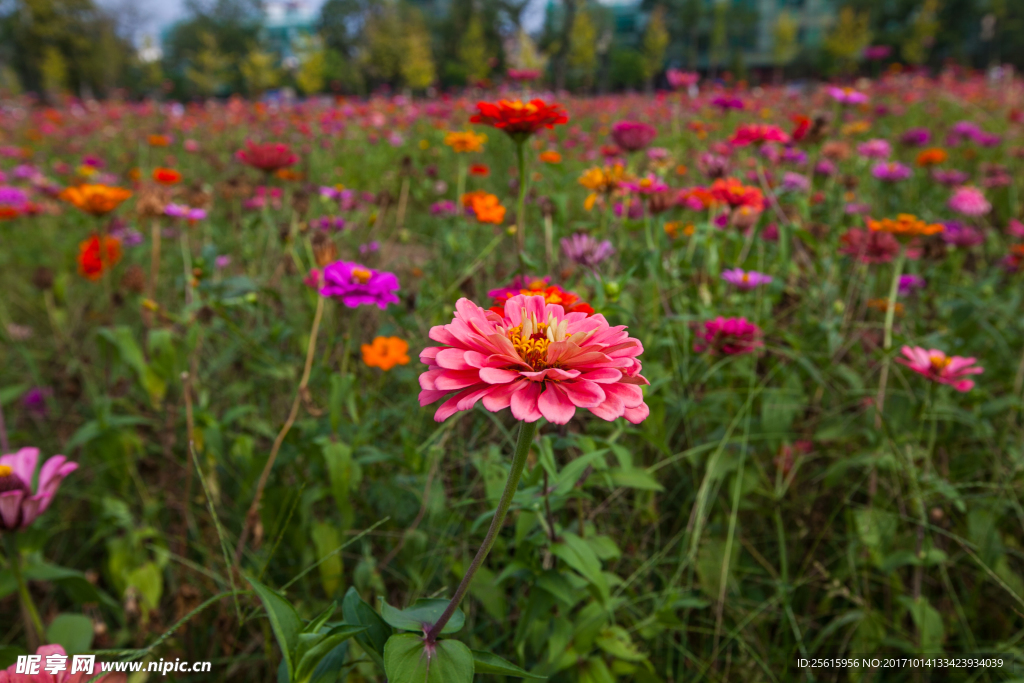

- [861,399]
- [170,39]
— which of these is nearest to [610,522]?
[861,399]

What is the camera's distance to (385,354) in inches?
52.5

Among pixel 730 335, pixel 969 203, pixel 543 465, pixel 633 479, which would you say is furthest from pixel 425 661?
pixel 969 203

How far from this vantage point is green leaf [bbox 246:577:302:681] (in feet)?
1.97

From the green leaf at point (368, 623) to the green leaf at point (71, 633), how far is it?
0.64 meters

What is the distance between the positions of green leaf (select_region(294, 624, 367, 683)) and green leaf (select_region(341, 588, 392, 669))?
0.05 ft

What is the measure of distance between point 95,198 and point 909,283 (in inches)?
106

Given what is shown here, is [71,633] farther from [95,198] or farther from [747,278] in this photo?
[747,278]

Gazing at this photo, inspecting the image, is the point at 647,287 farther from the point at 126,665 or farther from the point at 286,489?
the point at 126,665

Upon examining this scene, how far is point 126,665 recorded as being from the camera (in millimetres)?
660

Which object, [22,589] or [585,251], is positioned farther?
[585,251]

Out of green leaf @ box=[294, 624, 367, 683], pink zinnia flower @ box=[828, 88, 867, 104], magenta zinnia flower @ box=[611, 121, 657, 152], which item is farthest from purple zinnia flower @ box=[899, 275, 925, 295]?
green leaf @ box=[294, 624, 367, 683]

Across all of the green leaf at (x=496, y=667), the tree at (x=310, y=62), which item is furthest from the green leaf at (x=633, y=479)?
the tree at (x=310, y=62)

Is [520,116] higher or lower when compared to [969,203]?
higher

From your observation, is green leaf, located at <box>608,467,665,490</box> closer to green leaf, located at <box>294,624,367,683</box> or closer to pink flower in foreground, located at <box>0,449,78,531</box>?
green leaf, located at <box>294,624,367,683</box>
